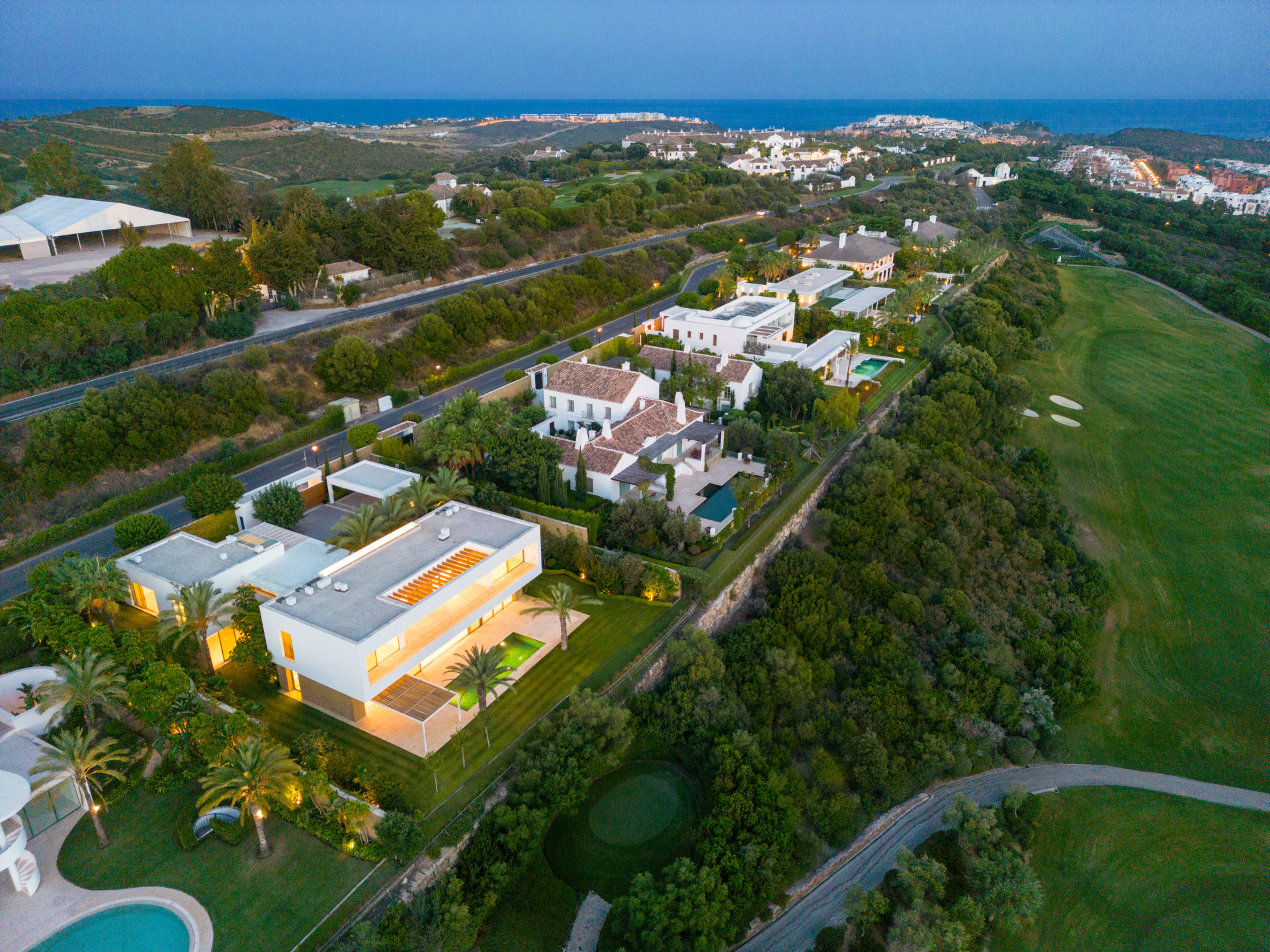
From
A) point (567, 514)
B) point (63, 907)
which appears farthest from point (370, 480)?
point (63, 907)

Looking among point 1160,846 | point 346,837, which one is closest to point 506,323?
point 346,837

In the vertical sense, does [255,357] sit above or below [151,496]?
above

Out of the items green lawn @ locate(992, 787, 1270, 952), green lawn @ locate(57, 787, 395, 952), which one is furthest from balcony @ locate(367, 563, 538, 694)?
green lawn @ locate(992, 787, 1270, 952)

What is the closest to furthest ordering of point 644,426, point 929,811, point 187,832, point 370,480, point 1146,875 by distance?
point 187,832 → point 1146,875 → point 929,811 → point 370,480 → point 644,426

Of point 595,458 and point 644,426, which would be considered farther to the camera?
point 644,426

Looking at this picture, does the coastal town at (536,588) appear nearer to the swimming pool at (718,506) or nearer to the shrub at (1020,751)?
the shrub at (1020,751)

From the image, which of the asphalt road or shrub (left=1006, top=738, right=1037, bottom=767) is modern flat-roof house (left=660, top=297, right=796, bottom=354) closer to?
shrub (left=1006, top=738, right=1037, bottom=767)

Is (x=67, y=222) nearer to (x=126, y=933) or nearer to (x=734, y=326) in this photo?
(x=734, y=326)
